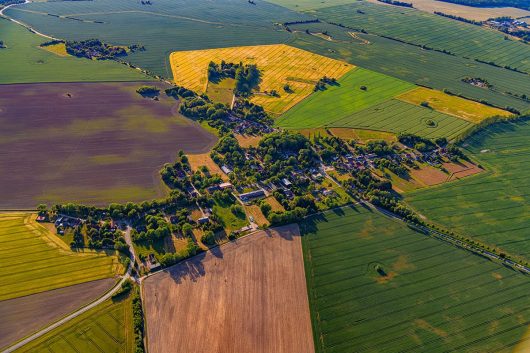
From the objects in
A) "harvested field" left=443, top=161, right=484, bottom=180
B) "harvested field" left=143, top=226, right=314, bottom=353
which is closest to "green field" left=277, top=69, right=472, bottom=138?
"harvested field" left=443, top=161, right=484, bottom=180

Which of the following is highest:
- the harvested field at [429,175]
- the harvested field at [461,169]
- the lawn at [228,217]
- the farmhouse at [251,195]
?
the harvested field at [461,169]

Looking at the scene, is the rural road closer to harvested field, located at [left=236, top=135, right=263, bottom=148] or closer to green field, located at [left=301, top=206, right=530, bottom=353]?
green field, located at [left=301, top=206, right=530, bottom=353]

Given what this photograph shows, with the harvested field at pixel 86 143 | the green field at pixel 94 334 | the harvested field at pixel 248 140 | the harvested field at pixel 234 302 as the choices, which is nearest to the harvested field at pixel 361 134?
Answer: the harvested field at pixel 248 140

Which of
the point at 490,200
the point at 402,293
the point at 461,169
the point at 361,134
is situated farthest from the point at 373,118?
the point at 402,293

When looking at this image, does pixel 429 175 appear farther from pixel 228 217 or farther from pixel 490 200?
pixel 228 217

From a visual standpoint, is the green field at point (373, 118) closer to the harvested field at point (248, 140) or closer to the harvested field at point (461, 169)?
the harvested field at point (248, 140)
